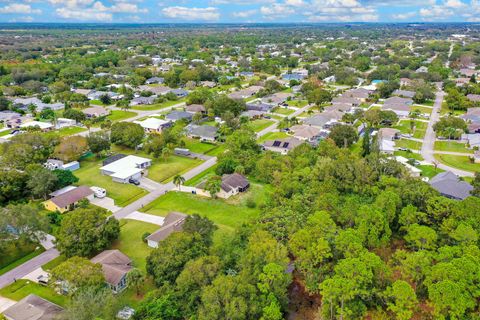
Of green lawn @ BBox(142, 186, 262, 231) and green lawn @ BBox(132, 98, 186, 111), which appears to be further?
green lawn @ BBox(132, 98, 186, 111)

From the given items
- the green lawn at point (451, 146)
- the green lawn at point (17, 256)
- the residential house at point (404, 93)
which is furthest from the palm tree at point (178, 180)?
the residential house at point (404, 93)

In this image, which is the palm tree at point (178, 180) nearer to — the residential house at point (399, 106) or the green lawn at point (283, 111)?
the green lawn at point (283, 111)

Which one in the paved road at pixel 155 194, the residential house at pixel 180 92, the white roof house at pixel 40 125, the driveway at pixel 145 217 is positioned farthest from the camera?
the residential house at pixel 180 92

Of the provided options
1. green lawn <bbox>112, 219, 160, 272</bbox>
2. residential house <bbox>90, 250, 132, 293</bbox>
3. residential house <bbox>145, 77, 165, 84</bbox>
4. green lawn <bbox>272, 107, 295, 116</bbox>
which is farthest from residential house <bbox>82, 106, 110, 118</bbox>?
residential house <bbox>90, 250, 132, 293</bbox>

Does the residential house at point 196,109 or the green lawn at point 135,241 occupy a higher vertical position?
the residential house at point 196,109

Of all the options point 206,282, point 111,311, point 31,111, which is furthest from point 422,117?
point 31,111

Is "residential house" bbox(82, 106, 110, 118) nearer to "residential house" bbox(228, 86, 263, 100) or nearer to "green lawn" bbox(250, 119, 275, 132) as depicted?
"residential house" bbox(228, 86, 263, 100)
